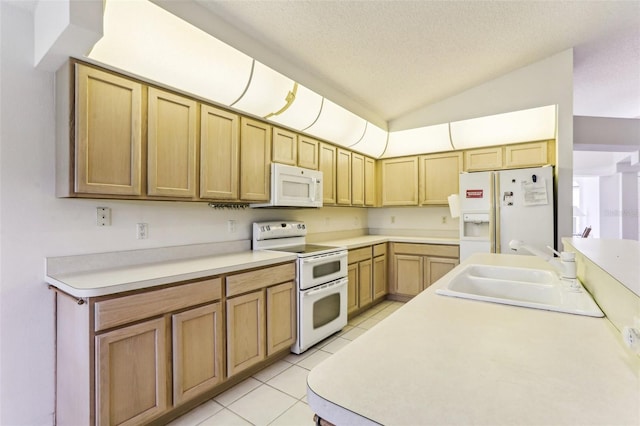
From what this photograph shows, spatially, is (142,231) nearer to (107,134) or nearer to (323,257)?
(107,134)

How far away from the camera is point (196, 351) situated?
1.88 meters

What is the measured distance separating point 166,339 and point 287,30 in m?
2.39

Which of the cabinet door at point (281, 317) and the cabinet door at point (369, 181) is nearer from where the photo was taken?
the cabinet door at point (281, 317)

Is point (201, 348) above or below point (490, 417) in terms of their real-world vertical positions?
below

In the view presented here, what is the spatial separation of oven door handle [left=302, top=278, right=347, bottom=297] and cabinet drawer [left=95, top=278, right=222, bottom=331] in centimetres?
86

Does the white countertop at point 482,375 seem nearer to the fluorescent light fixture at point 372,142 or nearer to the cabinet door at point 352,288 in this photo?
the cabinet door at point 352,288

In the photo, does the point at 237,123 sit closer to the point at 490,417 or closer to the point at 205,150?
the point at 205,150

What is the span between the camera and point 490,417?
19.9 inches

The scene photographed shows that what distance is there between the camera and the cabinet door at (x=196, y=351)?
5.84 feet

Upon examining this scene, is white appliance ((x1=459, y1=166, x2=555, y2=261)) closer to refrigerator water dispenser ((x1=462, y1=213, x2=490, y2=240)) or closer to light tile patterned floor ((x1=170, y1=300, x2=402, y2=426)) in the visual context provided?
refrigerator water dispenser ((x1=462, y1=213, x2=490, y2=240))

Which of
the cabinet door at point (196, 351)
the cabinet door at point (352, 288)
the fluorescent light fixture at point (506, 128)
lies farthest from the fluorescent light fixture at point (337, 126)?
the cabinet door at point (196, 351)

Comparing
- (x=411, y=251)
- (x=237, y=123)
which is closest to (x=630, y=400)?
(x=237, y=123)

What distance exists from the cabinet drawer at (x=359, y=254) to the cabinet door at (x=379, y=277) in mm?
192

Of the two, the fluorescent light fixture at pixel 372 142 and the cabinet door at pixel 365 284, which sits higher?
the fluorescent light fixture at pixel 372 142
